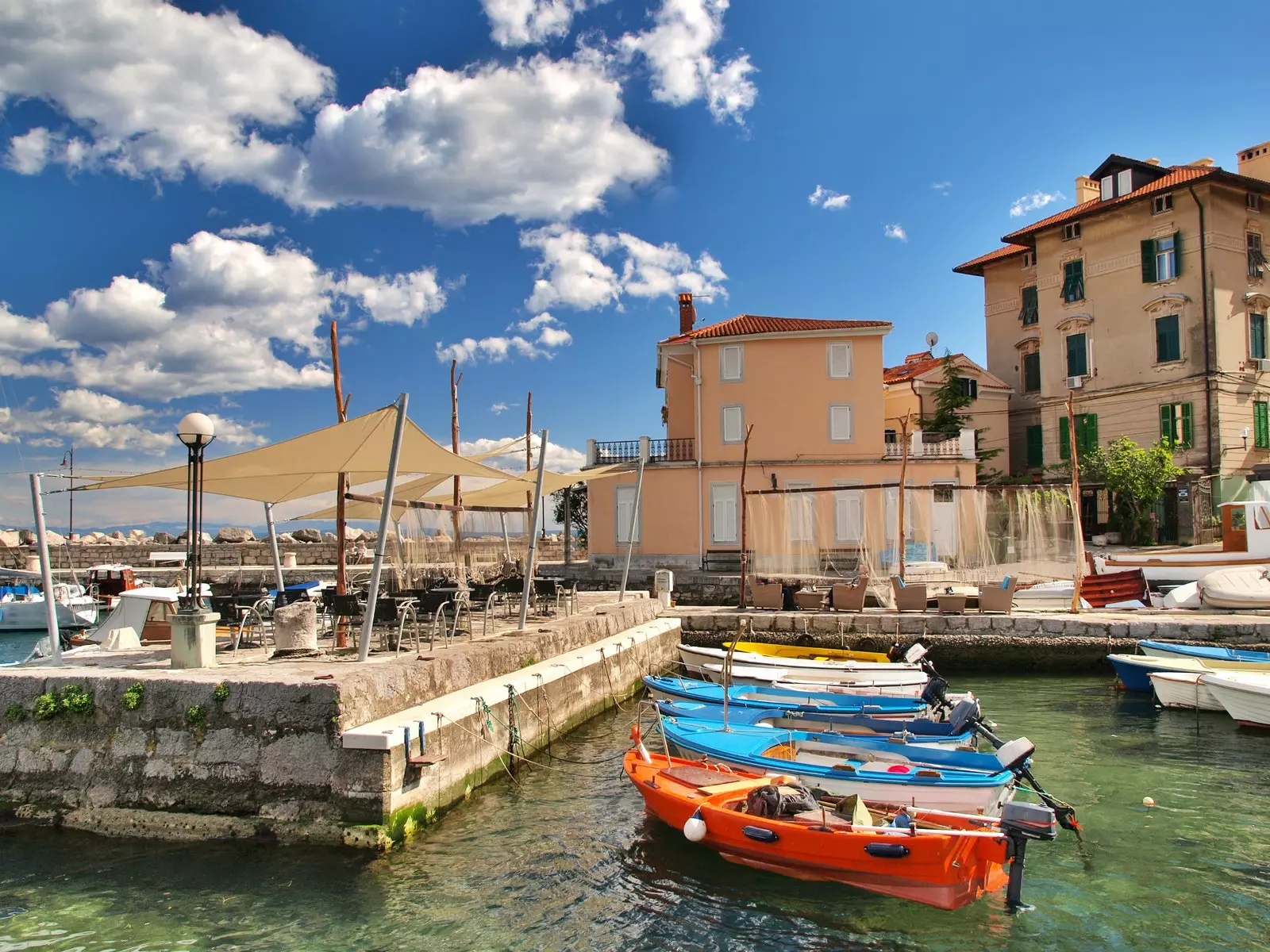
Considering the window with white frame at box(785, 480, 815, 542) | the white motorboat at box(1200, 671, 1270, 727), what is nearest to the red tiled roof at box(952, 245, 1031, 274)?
the window with white frame at box(785, 480, 815, 542)

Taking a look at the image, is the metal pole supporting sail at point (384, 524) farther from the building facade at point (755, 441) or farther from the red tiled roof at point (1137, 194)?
the red tiled roof at point (1137, 194)

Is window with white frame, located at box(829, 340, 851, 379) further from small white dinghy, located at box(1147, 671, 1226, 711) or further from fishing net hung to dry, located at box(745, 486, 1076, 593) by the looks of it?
small white dinghy, located at box(1147, 671, 1226, 711)

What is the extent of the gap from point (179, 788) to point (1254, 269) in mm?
34091

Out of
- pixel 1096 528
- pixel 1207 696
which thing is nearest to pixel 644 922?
pixel 1207 696

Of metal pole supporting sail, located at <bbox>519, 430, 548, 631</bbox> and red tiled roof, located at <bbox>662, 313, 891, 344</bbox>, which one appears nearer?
metal pole supporting sail, located at <bbox>519, 430, 548, 631</bbox>

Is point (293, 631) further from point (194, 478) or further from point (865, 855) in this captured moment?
point (865, 855)

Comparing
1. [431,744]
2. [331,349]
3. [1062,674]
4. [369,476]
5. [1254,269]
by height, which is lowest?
[1062,674]

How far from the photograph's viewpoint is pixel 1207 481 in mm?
27234

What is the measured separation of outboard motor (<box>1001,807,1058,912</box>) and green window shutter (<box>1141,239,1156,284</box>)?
2859cm


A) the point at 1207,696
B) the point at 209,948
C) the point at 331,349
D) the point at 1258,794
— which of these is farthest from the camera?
the point at 1207,696

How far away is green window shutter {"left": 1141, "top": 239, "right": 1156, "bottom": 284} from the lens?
29234 millimetres

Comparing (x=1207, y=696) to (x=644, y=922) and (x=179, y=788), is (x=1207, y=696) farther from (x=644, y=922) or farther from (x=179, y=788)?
(x=179, y=788)

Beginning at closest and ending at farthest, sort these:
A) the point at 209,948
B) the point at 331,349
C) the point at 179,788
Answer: the point at 209,948 < the point at 179,788 < the point at 331,349

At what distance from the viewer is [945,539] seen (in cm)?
Result: 2141
